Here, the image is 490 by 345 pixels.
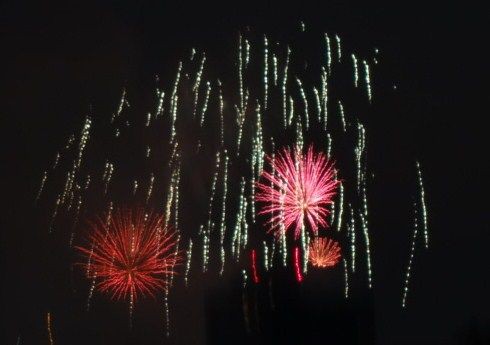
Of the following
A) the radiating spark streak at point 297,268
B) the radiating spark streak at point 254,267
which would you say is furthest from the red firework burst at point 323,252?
the radiating spark streak at point 254,267

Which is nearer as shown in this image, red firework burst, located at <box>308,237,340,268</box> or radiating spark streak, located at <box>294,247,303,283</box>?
red firework burst, located at <box>308,237,340,268</box>

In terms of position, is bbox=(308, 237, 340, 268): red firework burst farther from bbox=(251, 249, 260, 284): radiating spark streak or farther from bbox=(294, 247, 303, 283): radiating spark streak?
bbox=(251, 249, 260, 284): radiating spark streak

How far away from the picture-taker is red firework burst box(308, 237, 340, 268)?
24.3ft

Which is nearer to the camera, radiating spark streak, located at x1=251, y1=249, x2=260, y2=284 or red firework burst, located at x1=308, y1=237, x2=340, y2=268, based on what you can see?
red firework burst, located at x1=308, y1=237, x2=340, y2=268

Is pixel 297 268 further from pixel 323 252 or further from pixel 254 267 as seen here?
pixel 323 252

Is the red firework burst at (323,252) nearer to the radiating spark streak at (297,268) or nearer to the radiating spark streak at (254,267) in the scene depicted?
the radiating spark streak at (297,268)

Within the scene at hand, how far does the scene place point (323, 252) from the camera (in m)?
7.54

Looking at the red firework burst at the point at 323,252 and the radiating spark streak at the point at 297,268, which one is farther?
the radiating spark streak at the point at 297,268

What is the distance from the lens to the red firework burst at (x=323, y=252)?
292 inches

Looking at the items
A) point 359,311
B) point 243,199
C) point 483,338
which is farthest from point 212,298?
point 483,338

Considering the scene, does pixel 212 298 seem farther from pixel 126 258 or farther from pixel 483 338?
pixel 483 338

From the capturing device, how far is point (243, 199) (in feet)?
25.0

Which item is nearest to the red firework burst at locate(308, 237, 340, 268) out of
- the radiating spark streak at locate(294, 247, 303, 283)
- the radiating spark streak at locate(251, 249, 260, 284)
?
the radiating spark streak at locate(294, 247, 303, 283)

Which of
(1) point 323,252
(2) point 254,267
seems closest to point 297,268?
(2) point 254,267
